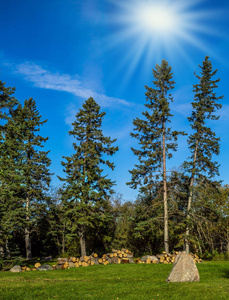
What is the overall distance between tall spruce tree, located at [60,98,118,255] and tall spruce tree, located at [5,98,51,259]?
416 centimetres

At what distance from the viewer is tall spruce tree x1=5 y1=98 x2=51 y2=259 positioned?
2694cm

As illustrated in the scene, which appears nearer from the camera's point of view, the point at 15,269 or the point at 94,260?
the point at 15,269

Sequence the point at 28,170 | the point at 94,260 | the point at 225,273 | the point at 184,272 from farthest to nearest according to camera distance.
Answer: the point at 28,170 < the point at 94,260 < the point at 225,273 < the point at 184,272

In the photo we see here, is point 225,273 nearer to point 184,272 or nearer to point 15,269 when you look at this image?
point 184,272

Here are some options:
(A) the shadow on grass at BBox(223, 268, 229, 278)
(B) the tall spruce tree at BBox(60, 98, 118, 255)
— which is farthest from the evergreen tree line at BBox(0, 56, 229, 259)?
(A) the shadow on grass at BBox(223, 268, 229, 278)

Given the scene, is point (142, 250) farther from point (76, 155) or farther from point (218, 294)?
point (218, 294)

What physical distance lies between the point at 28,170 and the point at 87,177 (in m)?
7.09

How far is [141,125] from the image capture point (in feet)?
84.3

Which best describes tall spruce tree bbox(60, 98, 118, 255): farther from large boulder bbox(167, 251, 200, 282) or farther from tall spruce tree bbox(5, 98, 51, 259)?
large boulder bbox(167, 251, 200, 282)

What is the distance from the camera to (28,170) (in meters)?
28.3

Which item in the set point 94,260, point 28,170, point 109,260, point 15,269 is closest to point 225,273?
point 109,260

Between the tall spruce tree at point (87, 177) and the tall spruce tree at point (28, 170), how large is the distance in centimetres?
416

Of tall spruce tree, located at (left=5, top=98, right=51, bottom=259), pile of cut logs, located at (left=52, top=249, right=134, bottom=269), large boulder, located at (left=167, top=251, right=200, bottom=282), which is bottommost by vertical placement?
pile of cut logs, located at (left=52, top=249, right=134, bottom=269)

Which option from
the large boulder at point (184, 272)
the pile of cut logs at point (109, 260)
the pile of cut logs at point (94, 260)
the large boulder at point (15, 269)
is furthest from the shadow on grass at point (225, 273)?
the large boulder at point (15, 269)
